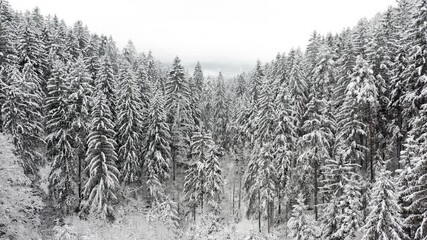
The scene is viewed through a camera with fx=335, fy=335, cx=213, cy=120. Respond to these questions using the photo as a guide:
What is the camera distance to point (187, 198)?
1916 inches

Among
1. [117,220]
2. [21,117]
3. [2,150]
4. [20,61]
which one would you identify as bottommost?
[117,220]

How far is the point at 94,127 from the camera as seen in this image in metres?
39.5

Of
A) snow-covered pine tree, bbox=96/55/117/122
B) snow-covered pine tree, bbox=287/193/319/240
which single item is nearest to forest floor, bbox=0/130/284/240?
snow-covered pine tree, bbox=287/193/319/240

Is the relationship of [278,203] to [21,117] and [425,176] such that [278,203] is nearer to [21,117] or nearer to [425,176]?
[425,176]

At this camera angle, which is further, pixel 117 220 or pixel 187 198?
pixel 187 198

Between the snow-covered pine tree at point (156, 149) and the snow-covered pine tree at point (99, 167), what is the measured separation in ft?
23.2

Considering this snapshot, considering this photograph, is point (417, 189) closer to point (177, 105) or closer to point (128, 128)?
point (128, 128)

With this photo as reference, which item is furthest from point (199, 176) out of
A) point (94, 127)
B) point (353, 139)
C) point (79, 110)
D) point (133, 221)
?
point (353, 139)

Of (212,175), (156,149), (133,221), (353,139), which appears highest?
(353,139)

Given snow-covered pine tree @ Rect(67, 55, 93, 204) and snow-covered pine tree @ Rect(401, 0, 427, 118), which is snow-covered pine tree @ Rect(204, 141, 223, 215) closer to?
snow-covered pine tree @ Rect(67, 55, 93, 204)

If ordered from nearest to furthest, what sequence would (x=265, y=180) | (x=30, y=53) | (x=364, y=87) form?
(x=364, y=87) < (x=265, y=180) < (x=30, y=53)

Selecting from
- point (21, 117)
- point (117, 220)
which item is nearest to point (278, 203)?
point (117, 220)

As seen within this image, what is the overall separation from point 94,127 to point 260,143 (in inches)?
843

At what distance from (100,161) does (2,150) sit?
22.1 metres
